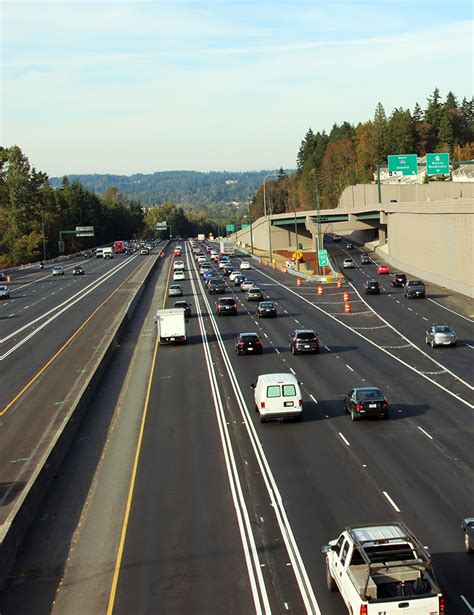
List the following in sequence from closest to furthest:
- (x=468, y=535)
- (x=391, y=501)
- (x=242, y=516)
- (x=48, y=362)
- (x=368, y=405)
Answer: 1. (x=468, y=535)
2. (x=242, y=516)
3. (x=391, y=501)
4. (x=368, y=405)
5. (x=48, y=362)

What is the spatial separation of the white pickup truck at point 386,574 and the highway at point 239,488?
128 cm

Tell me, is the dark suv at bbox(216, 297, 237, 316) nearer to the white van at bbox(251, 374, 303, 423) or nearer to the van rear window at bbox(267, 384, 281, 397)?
the white van at bbox(251, 374, 303, 423)

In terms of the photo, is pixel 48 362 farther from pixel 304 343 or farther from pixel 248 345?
pixel 304 343

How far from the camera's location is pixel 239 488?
75.5 ft

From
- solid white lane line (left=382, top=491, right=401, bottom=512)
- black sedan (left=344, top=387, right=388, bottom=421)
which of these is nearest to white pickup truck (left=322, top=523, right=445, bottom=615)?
solid white lane line (left=382, top=491, right=401, bottom=512)

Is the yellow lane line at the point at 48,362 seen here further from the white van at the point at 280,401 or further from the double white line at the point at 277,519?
the white van at the point at 280,401

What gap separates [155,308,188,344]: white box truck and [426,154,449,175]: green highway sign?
40938mm

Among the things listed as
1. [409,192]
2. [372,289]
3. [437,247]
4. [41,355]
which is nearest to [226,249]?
[409,192]

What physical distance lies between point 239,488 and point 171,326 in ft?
94.6

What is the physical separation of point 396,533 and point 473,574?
276 centimetres

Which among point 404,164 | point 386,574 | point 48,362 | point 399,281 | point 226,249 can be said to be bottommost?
point 226,249

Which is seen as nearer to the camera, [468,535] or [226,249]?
[468,535]

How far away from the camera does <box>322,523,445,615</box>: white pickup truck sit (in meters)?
13.0

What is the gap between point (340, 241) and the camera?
550ft
